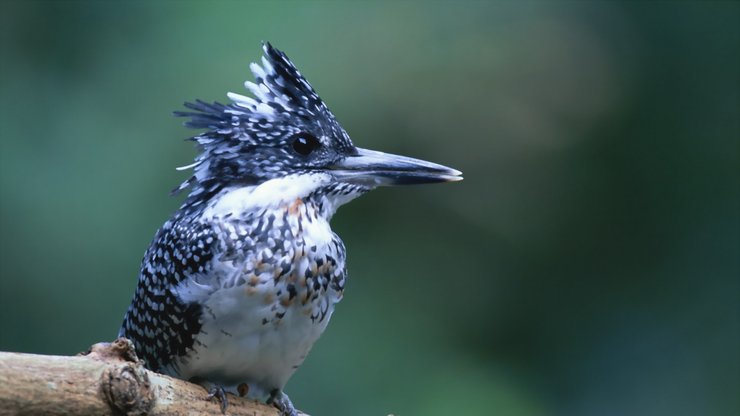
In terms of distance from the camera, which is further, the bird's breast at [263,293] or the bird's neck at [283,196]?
the bird's neck at [283,196]

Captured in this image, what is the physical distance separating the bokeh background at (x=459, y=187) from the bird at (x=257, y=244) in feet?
5.18

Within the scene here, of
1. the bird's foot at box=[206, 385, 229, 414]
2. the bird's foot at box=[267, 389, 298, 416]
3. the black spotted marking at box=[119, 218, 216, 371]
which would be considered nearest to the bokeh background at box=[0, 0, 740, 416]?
the bird's foot at box=[267, 389, 298, 416]

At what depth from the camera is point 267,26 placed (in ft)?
14.4

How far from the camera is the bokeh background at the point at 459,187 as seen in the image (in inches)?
166

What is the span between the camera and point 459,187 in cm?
494

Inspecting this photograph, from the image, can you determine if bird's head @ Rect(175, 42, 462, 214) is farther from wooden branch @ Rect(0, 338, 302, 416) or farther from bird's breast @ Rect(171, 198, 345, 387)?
wooden branch @ Rect(0, 338, 302, 416)

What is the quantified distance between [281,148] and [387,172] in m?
0.28

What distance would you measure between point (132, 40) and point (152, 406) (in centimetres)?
273

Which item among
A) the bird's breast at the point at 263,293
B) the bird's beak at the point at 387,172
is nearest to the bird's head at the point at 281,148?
the bird's beak at the point at 387,172

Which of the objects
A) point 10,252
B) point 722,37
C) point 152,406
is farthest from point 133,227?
point 722,37

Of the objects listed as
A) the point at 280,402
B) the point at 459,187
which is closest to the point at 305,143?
the point at 280,402

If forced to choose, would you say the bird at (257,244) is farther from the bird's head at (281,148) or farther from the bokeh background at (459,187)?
the bokeh background at (459,187)

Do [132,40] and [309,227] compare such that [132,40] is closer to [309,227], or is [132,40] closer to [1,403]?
[309,227]

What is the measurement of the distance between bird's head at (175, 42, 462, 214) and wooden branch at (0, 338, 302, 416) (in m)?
0.65
